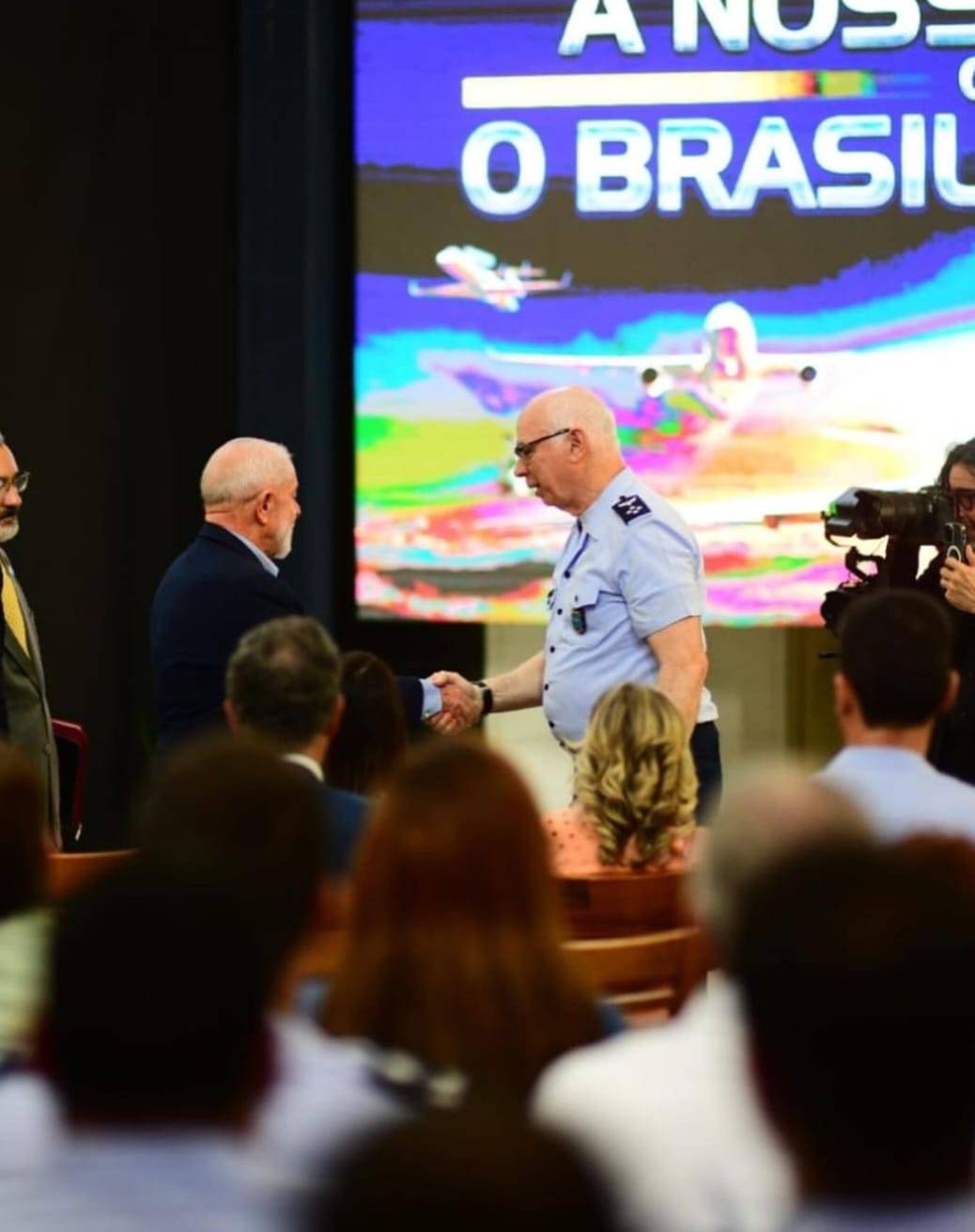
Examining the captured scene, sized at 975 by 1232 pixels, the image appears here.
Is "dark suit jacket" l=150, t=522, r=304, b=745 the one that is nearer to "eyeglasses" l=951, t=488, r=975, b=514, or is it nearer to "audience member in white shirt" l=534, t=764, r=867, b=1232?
"eyeglasses" l=951, t=488, r=975, b=514

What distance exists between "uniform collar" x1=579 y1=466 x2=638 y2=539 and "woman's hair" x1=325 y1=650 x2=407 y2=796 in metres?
1.03

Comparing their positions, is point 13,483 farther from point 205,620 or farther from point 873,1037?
point 873,1037

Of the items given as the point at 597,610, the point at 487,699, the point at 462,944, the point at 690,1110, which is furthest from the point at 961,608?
the point at 690,1110

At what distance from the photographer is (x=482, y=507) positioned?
A: 18.3 ft

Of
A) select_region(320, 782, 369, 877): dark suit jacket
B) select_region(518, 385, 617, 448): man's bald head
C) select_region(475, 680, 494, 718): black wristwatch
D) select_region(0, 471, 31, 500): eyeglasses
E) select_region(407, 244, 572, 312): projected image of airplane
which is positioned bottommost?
select_region(320, 782, 369, 877): dark suit jacket

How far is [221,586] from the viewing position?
3.74m

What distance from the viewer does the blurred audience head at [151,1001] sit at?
3.64ft

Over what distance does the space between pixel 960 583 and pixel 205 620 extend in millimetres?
1361

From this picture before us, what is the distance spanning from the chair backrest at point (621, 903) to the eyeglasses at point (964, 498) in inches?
57.0

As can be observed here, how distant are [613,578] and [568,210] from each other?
1913mm

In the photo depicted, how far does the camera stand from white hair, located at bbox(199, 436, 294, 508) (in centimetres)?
385

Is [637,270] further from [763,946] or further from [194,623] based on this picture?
[763,946]

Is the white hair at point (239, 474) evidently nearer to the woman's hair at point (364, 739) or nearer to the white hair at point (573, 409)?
A: the white hair at point (573, 409)

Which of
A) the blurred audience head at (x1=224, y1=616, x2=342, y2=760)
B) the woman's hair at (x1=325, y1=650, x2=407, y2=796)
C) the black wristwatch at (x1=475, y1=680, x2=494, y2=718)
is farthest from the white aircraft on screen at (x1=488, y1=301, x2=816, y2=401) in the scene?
the blurred audience head at (x1=224, y1=616, x2=342, y2=760)
